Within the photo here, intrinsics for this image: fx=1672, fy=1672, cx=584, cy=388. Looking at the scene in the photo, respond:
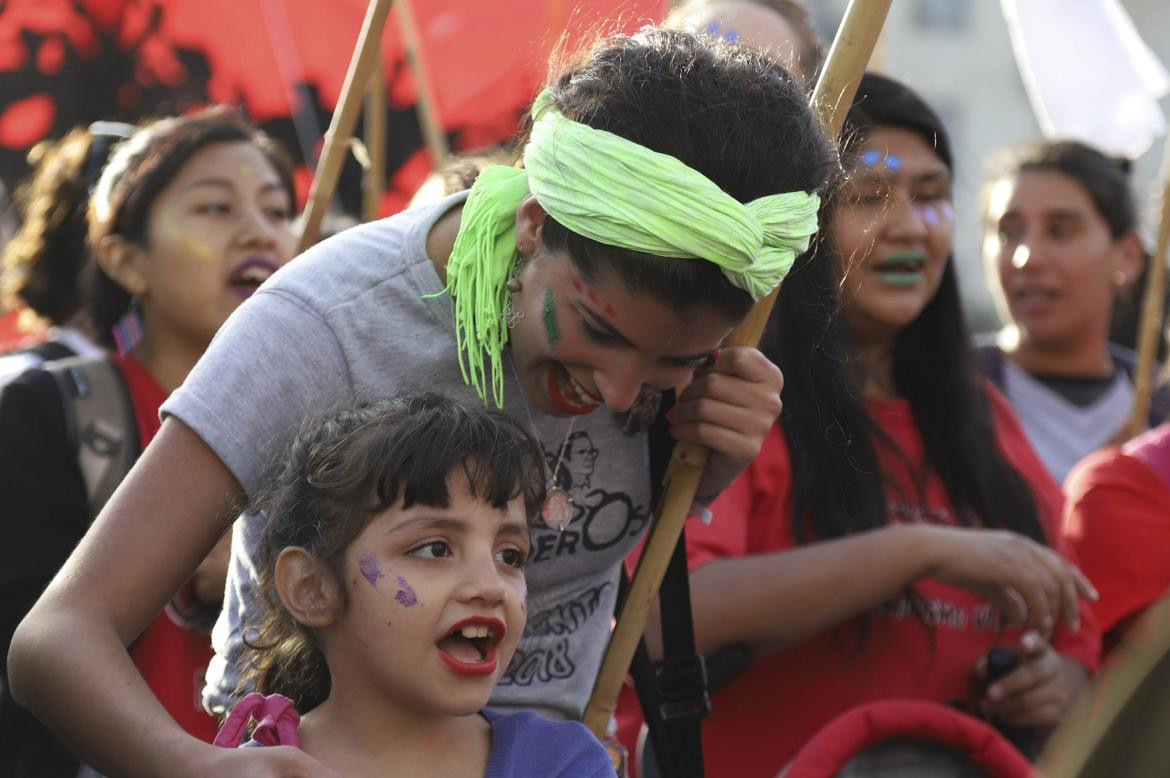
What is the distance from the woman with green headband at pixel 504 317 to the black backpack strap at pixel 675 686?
0.23 m

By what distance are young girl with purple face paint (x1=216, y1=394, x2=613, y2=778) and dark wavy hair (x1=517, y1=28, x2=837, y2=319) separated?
269 millimetres

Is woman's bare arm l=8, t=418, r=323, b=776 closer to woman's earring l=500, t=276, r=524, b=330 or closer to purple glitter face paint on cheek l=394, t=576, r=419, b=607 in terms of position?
purple glitter face paint on cheek l=394, t=576, r=419, b=607

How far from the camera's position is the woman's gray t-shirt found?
1.93 meters

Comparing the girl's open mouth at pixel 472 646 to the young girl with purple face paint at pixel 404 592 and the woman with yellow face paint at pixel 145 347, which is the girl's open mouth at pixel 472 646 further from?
the woman with yellow face paint at pixel 145 347

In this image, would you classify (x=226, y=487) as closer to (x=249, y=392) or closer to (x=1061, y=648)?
(x=249, y=392)

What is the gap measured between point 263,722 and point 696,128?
82cm

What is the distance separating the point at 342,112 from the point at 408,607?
3.47 feet

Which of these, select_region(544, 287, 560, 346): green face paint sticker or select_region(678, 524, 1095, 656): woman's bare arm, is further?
select_region(678, 524, 1095, 656): woman's bare arm

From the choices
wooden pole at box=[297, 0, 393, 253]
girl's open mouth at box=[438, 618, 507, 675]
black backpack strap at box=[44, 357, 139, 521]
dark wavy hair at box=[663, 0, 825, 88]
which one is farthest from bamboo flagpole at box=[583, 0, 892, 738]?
black backpack strap at box=[44, 357, 139, 521]

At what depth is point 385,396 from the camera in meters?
2.03

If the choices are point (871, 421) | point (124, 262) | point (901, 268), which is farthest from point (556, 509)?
point (124, 262)

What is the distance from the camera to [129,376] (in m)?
2.98

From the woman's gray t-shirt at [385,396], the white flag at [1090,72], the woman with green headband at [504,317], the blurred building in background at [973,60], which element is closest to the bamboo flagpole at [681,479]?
the woman's gray t-shirt at [385,396]

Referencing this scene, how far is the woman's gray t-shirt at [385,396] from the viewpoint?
76.1 inches
